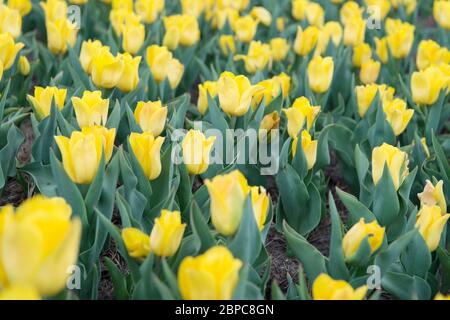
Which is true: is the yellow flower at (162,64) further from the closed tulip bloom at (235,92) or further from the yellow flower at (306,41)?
the yellow flower at (306,41)

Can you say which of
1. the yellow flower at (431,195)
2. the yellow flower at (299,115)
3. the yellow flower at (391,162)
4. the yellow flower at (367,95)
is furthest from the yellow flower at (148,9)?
the yellow flower at (431,195)

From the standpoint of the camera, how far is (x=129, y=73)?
2648mm

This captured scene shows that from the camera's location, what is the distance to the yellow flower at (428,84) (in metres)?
2.86

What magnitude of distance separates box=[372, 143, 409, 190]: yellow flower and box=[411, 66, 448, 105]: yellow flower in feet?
2.37

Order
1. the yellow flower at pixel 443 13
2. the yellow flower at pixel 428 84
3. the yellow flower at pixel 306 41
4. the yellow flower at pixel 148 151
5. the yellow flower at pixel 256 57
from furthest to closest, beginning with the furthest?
the yellow flower at pixel 443 13 < the yellow flower at pixel 306 41 < the yellow flower at pixel 256 57 < the yellow flower at pixel 428 84 < the yellow flower at pixel 148 151

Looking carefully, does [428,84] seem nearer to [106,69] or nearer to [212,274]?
[106,69]

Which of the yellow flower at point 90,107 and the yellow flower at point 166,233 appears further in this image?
the yellow flower at point 90,107

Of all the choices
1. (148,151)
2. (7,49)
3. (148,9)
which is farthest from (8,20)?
(148,151)

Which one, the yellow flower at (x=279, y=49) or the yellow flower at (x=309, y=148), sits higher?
the yellow flower at (x=279, y=49)

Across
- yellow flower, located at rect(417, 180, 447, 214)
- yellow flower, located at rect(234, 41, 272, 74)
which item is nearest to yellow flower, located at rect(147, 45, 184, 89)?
yellow flower, located at rect(234, 41, 272, 74)

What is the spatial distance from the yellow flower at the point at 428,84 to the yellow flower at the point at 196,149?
3.76ft
